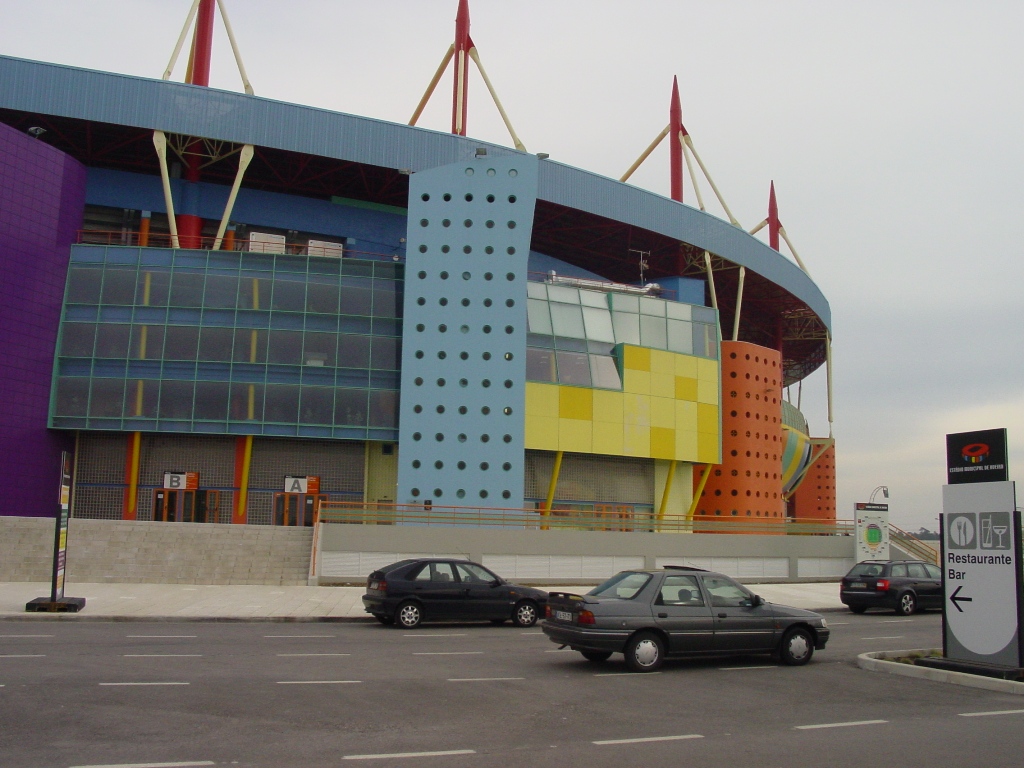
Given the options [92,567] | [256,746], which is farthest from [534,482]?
[256,746]

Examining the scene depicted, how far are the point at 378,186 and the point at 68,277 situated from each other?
513 inches

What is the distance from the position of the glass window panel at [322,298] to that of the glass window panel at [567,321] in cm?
911

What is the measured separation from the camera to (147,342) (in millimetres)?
37812

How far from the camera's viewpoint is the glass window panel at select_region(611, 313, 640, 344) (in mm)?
43000

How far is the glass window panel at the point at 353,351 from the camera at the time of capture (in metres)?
38.8

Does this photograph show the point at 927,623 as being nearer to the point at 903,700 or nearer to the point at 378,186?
the point at 903,700

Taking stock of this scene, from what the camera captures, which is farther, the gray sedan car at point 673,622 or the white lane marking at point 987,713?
the gray sedan car at point 673,622

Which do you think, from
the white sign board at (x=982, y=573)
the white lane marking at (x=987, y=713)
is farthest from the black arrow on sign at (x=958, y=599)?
the white lane marking at (x=987, y=713)

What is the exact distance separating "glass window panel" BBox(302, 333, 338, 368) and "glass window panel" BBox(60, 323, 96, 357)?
26.3ft

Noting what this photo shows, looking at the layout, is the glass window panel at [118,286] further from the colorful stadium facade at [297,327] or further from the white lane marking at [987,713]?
the white lane marking at [987,713]

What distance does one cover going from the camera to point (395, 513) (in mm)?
33594

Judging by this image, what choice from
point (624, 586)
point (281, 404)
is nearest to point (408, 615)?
point (624, 586)

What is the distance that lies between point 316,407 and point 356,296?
476 centimetres

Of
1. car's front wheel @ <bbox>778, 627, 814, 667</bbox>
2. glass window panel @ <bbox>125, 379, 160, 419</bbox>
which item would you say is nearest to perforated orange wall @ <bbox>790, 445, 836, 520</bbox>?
glass window panel @ <bbox>125, 379, 160, 419</bbox>
